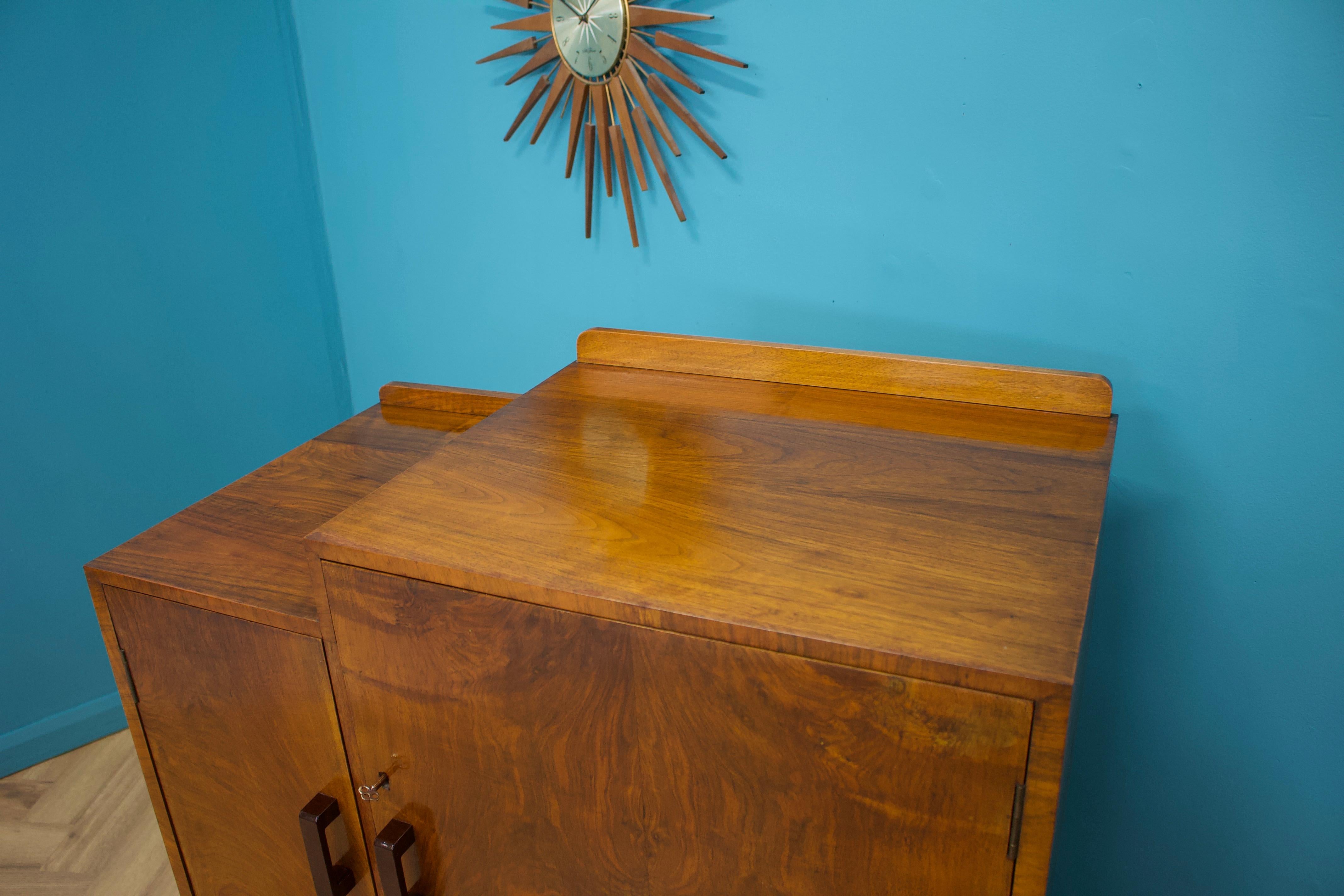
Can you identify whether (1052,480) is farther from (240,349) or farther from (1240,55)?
(240,349)

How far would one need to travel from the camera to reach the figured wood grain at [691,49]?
1.32m

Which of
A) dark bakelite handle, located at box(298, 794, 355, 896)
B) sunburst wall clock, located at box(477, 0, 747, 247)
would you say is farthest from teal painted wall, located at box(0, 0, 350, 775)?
dark bakelite handle, located at box(298, 794, 355, 896)

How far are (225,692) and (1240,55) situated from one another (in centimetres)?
142

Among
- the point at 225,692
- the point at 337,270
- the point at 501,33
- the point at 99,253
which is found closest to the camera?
the point at 225,692

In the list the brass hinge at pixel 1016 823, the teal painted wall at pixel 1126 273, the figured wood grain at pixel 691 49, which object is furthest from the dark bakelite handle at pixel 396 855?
the figured wood grain at pixel 691 49

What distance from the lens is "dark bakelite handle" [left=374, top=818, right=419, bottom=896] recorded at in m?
0.91

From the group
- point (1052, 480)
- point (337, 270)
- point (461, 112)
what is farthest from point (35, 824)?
point (1052, 480)

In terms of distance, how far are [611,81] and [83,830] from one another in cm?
179

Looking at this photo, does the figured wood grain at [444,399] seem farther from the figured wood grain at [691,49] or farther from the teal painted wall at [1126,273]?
the figured wood grain at [691,49]

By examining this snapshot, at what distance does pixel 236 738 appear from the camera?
1.06 meters

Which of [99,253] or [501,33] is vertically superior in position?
[501,33]

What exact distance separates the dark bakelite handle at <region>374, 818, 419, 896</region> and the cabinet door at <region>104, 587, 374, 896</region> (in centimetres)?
10

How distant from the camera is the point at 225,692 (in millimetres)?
1033

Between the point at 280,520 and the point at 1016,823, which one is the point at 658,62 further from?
the point at 1016,823
